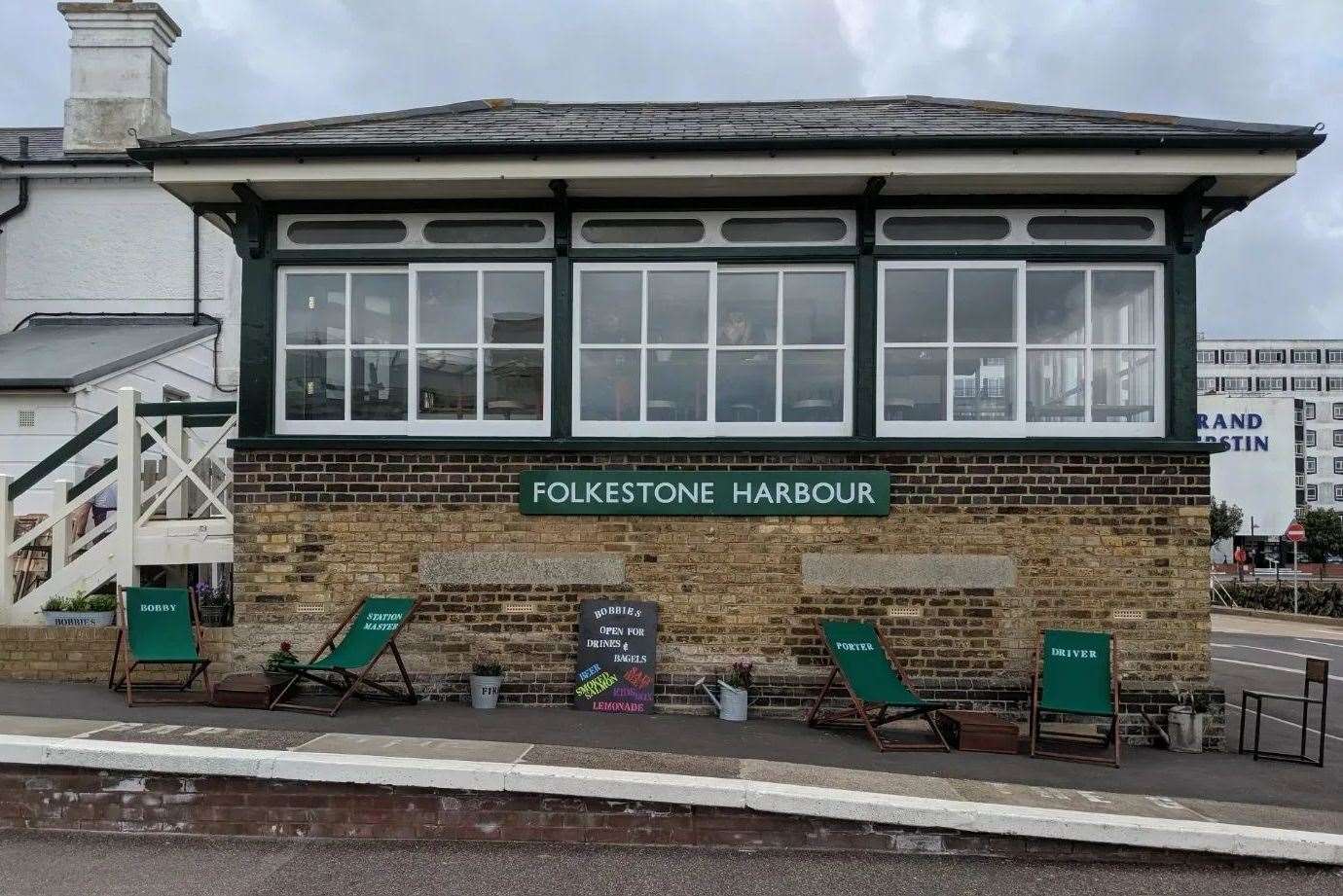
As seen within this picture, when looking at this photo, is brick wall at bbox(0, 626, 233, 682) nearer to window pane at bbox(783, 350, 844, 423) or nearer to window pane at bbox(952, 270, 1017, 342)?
window pane at bbox(783, 350, 844, 423)

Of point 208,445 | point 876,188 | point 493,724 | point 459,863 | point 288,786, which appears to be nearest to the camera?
point 459,863

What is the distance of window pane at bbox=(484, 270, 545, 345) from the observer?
8469 millimetres

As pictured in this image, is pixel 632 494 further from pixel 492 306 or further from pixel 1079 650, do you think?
pixel 1079 650

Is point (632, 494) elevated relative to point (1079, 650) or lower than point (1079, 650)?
elevated

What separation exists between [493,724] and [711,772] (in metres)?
1.94

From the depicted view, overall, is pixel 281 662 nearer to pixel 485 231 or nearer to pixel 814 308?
pixel 485 231

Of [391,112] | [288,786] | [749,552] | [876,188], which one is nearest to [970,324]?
[876,188]

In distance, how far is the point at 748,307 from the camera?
27.7ft

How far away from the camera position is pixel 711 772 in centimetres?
604

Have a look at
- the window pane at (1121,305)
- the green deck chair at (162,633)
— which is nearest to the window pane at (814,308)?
the window pane at (1121,305)

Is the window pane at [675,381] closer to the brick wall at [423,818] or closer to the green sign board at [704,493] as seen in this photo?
the green sign board at [704,493]

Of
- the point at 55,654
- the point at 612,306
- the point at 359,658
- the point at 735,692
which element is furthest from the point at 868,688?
the point at 55,654

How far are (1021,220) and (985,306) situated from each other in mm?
729

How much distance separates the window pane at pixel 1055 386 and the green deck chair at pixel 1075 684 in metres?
1.71
